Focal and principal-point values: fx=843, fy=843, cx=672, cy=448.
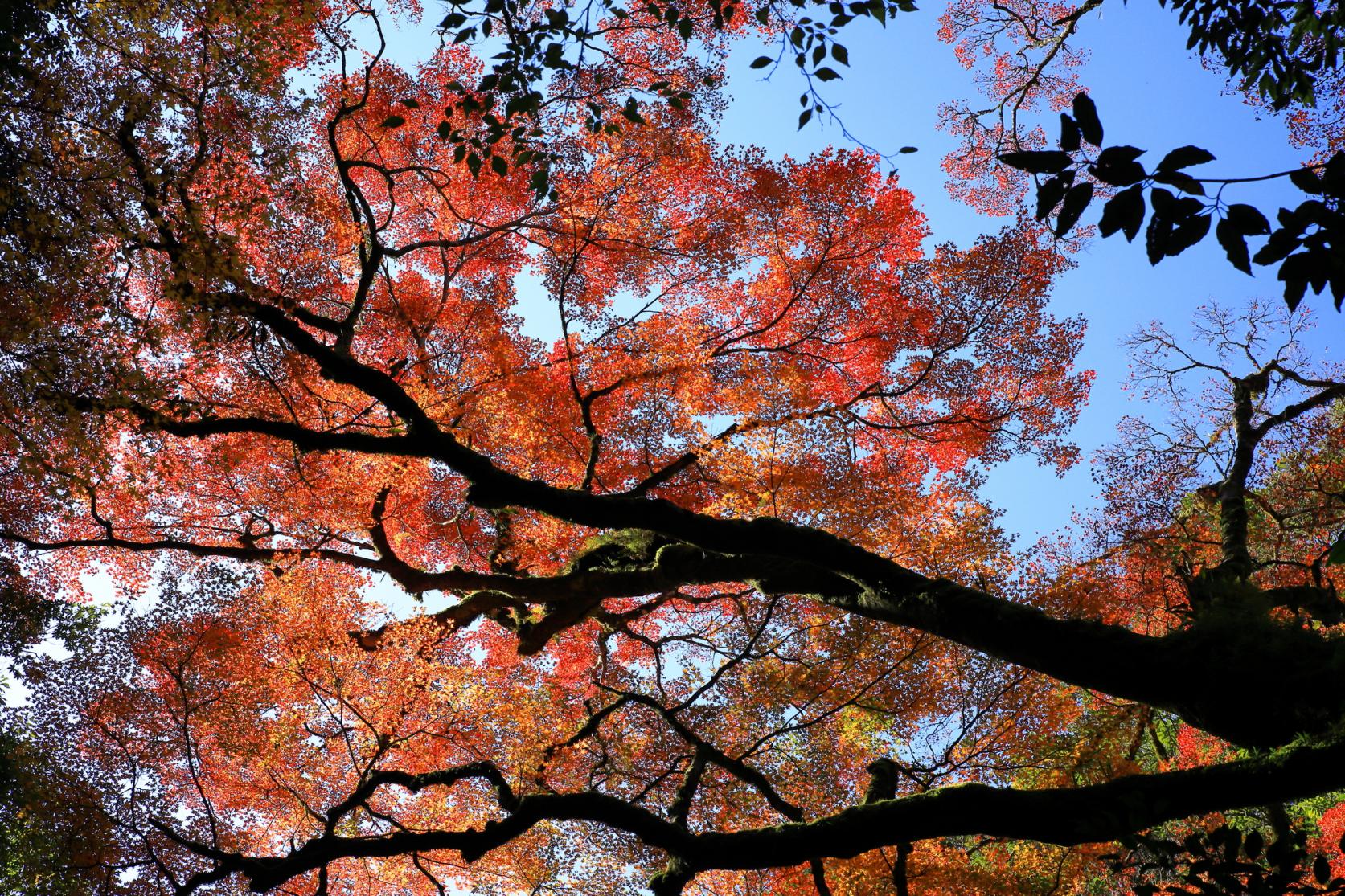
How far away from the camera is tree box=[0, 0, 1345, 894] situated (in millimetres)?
5938

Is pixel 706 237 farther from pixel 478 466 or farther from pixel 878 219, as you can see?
pixel 478 466

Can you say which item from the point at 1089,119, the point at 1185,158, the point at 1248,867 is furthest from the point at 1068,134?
the point at 1248,867

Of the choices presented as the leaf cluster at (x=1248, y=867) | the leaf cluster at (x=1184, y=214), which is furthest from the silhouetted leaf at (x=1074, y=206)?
the leaf cluster at (x=1248, y=867)

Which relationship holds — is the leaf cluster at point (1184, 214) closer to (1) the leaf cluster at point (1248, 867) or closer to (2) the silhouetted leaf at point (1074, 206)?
(2) the silhouetted leaf at point (1074, 206)

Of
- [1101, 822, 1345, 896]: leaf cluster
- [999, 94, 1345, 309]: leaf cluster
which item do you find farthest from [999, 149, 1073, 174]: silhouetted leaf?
[1101, 822, 1345, 896]: leaf cluster

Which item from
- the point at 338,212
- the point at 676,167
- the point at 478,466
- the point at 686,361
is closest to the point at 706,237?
the point at 676,167

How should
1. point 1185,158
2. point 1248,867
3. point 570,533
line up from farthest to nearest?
1. point 570,533
2. point 1248,867
3. point 1185,158

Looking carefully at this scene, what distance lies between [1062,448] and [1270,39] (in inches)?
379

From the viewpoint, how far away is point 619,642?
16.4 m

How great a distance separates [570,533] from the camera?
14.0m

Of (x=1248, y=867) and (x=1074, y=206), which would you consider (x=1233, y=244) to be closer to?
(x=1074, y=206)

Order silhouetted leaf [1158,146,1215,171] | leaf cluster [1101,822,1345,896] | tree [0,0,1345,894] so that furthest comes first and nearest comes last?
tree [0,0,1345,894] → leaf cluster [1101,822,1345,896] → silhouetted leaf [1158,146,1215,171]

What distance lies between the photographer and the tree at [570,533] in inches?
234

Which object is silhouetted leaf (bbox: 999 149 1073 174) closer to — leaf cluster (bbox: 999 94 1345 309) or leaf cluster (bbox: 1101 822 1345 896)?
leaf cluster (bbox: 999 94 1345 309)
